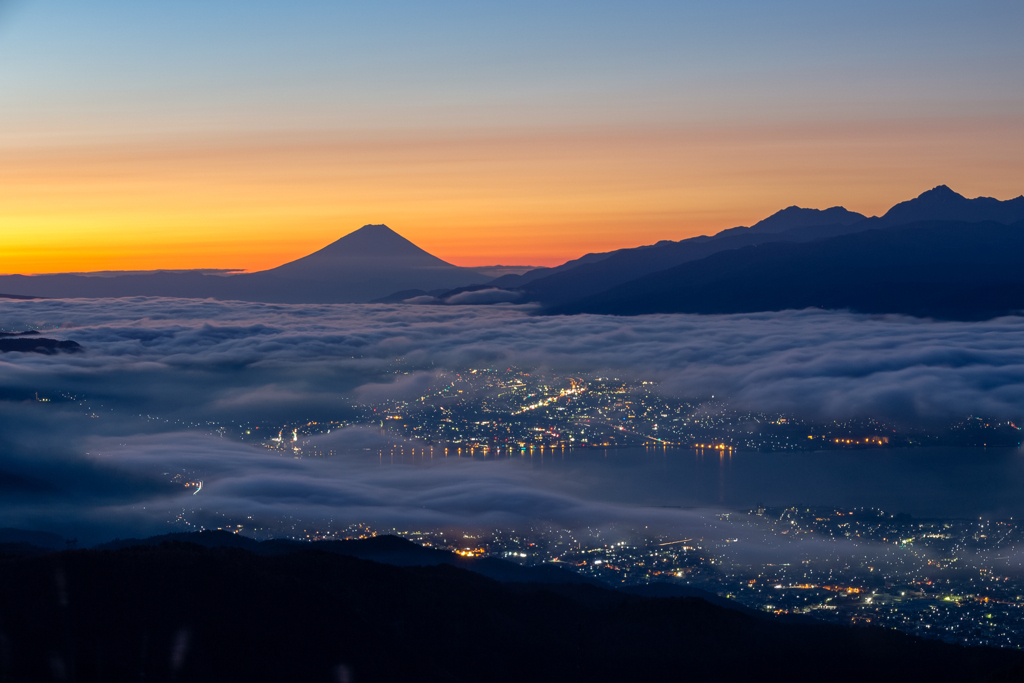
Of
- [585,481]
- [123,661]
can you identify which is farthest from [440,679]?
[585,481]

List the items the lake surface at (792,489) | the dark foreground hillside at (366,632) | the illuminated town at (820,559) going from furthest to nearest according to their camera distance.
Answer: the lake surface at (792,489) → the illuminated town at (820,559) → the dark foreground hillside at (366,632)

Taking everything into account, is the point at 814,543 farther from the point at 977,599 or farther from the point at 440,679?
the point at 440,679

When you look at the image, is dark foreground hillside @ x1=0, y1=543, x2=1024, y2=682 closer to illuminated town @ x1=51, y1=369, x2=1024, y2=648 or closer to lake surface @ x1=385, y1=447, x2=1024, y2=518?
illuminated town @ x1=51, y1=369, x2=1024, y2=648

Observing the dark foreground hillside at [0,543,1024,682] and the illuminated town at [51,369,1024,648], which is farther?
the illuminated town at [51,369,1024,648]

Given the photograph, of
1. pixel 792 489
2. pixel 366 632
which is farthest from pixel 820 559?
pixel 366 632

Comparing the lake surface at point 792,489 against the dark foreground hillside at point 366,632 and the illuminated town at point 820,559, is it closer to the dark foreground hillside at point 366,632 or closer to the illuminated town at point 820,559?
the illuminated town at point 820,559

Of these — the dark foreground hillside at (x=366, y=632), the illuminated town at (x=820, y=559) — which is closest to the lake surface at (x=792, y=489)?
the illuminated town at (x=820, y=559)

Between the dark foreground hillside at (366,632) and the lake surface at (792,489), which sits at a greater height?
the dark foreground hillside at (366,632)

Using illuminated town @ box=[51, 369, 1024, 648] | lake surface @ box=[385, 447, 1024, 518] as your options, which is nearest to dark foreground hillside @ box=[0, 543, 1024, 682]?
illuminated town @ box=[51, 369, 1024, 648]
